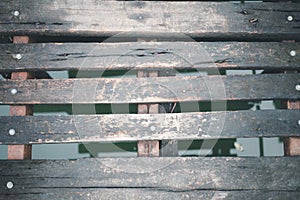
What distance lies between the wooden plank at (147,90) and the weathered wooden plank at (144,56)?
0.29 ft

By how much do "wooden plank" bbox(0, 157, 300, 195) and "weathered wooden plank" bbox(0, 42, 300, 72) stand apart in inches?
22.7

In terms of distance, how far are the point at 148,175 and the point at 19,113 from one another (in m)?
0.85

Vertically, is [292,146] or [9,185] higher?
[292,146]

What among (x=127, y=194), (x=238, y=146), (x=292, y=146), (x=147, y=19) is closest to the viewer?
(x=127, y=194)

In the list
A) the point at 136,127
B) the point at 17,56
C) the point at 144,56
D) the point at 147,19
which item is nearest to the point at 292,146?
the point at 136,127

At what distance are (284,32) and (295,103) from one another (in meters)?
0.46

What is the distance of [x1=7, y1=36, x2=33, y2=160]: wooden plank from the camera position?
2.33m

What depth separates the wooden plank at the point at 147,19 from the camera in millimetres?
2500

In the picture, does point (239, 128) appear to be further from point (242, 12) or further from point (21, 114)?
point (21, 114)

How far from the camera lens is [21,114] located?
239 centimetres

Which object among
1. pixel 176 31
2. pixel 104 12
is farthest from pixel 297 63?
pixel 104 12

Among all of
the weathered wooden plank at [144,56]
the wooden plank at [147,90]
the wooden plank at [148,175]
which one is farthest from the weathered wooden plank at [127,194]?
the weathered wooden plank at [144,56]

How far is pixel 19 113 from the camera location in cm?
239

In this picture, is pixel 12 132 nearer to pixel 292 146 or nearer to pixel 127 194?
pixel 127 194
